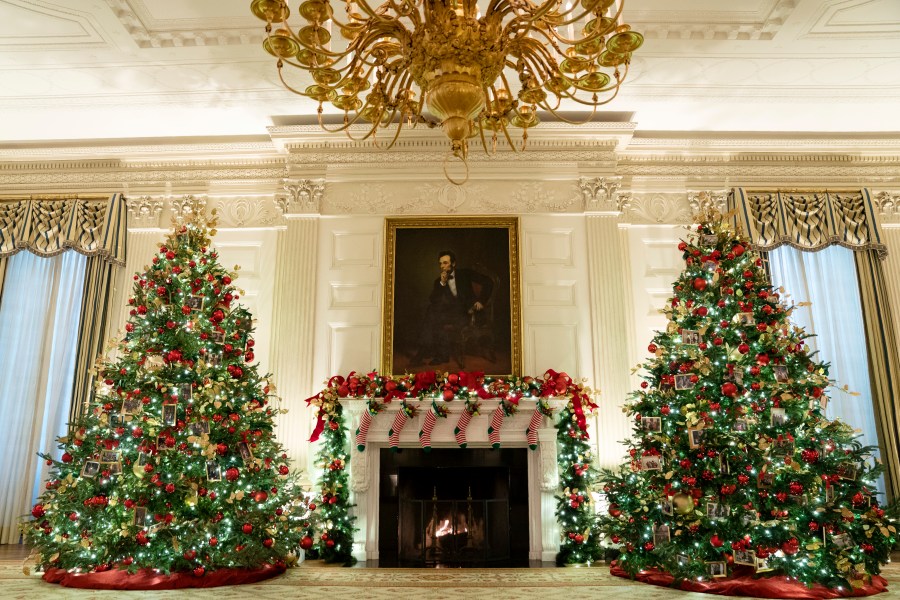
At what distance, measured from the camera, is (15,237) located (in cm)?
718

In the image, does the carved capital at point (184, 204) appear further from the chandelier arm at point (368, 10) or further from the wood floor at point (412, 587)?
the chandelier arm at point (368, 10)

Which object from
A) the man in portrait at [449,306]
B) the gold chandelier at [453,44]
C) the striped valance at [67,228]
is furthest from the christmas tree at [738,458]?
the striped valance at [67,228]

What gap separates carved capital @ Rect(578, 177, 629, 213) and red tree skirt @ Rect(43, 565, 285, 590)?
4.93m

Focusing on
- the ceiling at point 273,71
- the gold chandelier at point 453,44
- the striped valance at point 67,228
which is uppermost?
the ceiling at point 273,71

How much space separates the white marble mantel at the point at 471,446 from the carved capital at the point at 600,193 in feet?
7.34

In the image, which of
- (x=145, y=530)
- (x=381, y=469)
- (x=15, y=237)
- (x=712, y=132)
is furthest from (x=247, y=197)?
(x=712, y=132)

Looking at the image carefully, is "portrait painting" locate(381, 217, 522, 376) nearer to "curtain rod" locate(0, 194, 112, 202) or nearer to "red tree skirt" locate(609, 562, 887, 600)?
"red tree skirt" locate(609, 562, 887, 600)

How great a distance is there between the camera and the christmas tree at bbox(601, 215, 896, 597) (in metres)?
4.15

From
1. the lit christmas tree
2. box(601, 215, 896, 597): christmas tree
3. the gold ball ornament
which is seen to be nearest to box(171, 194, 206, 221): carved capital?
the lit christmas tree

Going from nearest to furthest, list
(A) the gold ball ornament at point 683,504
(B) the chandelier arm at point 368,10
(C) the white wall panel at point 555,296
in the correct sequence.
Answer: (B) the chandelier arm at point 368,10 < (A) the gold ball ornament at point 683,504 < (C) the white wall panel at point 555,296

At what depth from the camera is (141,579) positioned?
4.28 meters

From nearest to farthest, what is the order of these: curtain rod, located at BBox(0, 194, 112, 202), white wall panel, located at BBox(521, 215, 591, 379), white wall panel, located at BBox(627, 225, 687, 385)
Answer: white wall panel, located at BBox(521, 215, 591, 379)
white wall panel, located at BBox(627, 225, 687, 385)
curtain rod, located at BBox(0, 194, 112, 202)

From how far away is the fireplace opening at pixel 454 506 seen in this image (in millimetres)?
5867

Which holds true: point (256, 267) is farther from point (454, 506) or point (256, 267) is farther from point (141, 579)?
point (141, 579)
